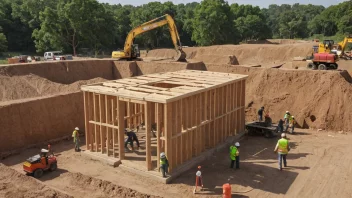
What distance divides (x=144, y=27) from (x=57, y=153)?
14890 millimetres

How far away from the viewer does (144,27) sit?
91.9 feet

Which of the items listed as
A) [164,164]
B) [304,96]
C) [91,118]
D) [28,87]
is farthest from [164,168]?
[28,87]

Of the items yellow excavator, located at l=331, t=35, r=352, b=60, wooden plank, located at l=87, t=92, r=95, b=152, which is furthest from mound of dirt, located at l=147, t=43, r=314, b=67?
wooden plank, located at l=87, t=92, r=95, b=152

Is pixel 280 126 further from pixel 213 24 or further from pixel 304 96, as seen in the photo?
pixel 213 24

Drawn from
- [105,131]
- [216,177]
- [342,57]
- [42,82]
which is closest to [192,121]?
[216,177]

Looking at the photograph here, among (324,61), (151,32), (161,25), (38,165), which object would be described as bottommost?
(38,165)

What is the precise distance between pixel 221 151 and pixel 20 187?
361 inches

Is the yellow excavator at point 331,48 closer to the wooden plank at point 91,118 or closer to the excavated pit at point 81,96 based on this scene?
the excavated pit at point 81,96

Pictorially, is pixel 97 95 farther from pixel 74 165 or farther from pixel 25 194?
pixel 25 194

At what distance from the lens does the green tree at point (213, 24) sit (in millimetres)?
50888

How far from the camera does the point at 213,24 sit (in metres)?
51.0

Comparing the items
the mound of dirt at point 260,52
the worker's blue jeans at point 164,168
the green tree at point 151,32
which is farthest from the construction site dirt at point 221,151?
the green tree at point 151,32

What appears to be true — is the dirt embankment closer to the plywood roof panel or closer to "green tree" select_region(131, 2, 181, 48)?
the plywood roof panel

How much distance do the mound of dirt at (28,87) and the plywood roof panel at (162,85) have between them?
26.5 feet
